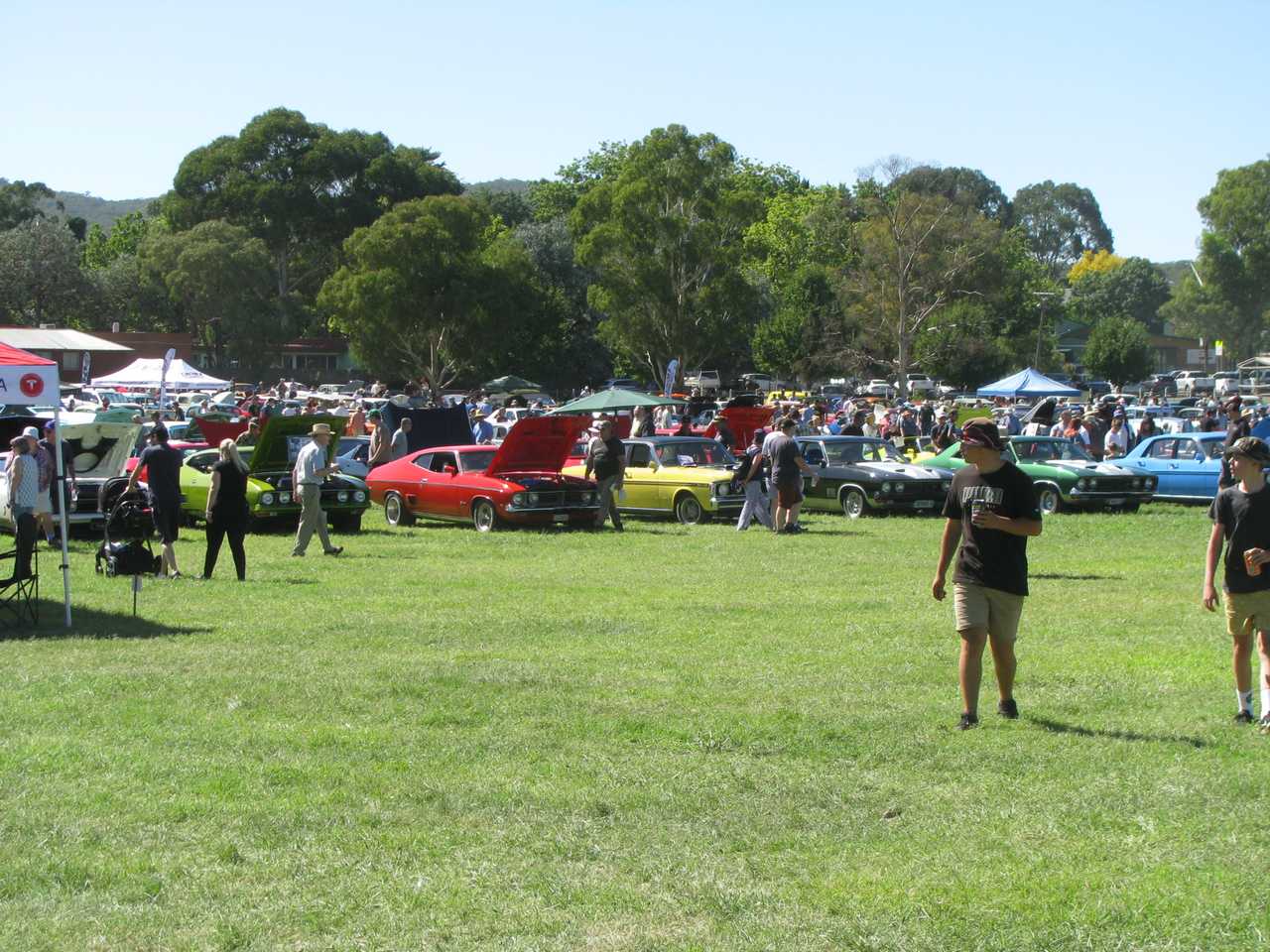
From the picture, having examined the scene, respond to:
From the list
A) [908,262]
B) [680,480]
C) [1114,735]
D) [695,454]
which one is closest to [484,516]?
[680,480]

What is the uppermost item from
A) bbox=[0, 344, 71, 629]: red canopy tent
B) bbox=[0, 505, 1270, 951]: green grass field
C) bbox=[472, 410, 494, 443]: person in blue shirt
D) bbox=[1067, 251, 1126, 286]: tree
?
bbox=[1067, 251, 1126, 286]: tree

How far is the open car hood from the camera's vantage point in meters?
20.9

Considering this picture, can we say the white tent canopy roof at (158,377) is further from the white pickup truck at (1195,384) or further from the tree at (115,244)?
the white pickup truck at (1195,384)

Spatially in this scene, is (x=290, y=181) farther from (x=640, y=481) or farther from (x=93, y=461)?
(x=93, y=461)

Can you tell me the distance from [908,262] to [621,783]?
53270mm

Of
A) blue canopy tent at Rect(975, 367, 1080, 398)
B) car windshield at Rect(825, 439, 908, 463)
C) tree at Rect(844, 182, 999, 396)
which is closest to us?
car windshield at Rect(825, 439, 908, 463)

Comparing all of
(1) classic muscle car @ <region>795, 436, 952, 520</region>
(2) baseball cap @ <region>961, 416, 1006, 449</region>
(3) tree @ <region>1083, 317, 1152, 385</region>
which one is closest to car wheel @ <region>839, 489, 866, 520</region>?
(1) classic muscle car @ <region>795, 436, 952, 520</region>

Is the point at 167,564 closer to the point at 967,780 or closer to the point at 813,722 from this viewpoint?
the point at 813,722

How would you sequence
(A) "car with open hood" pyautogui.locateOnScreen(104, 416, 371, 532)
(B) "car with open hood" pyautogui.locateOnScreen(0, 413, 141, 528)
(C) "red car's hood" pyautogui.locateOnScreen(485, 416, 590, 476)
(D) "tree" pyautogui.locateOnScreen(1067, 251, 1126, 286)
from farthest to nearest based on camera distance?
1. (D) "tree" pyautogui.locateOnScreen(1067, 251, 1126, 286)
2. (C) "red car's hood" pyautogui.locateOnScreen(485, 416, 590, 476)
3. (A) "car with open hood" pyautogui.locateOnScreen(104, 416, 371, 532)
4. (B) "car with open hood" pyautogui.locateOnScreen(0, 413, 141, 528)

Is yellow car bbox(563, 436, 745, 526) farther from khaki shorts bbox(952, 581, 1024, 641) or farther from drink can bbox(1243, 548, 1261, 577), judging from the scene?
drink can bbox(1243, 548, 1261, 577)

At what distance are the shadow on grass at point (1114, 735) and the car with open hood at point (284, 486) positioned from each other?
14.3 meters

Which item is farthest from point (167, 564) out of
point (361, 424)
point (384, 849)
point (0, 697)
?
point (361, 424)

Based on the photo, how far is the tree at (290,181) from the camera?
8212 cm

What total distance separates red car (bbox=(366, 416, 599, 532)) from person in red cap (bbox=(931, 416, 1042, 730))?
46.0ft
